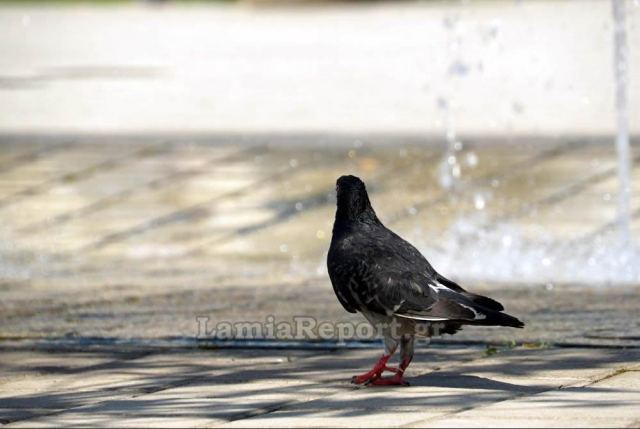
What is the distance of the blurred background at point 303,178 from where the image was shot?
10.5 meters

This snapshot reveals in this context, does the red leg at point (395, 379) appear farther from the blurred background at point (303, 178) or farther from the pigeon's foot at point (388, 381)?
the blurred background at point (303, 178)

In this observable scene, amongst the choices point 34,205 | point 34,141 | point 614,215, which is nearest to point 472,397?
point 614,215

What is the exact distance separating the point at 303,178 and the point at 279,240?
1425mm

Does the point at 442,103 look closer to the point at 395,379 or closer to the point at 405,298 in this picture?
the point at 395,379

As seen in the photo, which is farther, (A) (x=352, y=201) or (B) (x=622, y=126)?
(B) (x=622, y=126)

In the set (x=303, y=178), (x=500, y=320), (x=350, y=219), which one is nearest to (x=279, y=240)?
A: (x=303, y=178)

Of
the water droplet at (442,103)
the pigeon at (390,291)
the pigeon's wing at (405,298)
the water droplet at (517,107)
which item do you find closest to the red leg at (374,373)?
the pigeon at (390,291)

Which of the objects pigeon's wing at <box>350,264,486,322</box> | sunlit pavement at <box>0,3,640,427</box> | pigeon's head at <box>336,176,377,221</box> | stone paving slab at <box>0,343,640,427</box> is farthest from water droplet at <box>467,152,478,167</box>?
pigeon's wing at <box>350,264,486,322</box>

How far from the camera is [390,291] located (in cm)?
710

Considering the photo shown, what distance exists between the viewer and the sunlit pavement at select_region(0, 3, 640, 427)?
7.18 metres

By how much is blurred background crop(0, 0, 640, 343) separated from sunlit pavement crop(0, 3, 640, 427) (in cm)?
4

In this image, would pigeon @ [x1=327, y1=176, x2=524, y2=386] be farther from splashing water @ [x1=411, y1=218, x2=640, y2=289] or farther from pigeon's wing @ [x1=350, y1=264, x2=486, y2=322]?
splashing water @ [x1=411, y1=218, x2=640, y2=289]

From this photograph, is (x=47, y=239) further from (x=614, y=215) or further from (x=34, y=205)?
(x=614, y=215)

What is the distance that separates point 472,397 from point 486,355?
1.23m
